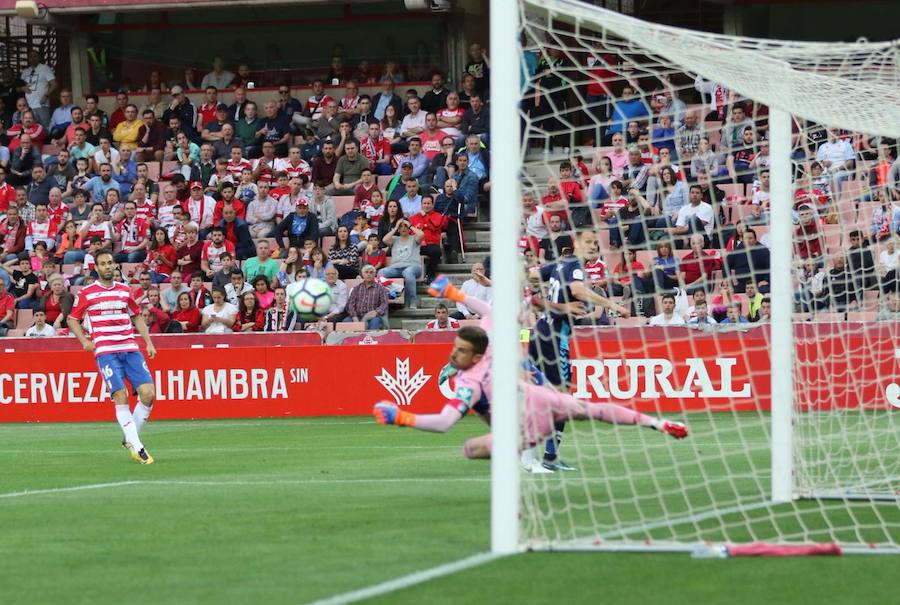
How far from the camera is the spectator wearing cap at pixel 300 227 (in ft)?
84.0

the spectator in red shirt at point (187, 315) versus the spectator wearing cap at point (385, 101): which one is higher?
the spectator wearing cap at point (385, 101)

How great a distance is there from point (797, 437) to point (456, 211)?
47.5ft

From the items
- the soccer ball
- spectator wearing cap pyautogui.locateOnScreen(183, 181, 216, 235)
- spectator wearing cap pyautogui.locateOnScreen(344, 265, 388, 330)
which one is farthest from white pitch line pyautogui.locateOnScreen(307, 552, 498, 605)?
spectator wearing cap pyautogui.locateOnScreen(183, 181, 216, 235)

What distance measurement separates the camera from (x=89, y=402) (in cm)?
2288

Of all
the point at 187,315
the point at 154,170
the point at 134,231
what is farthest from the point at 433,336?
the point at 154,170

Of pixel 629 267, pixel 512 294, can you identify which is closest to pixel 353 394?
pixel 629 267

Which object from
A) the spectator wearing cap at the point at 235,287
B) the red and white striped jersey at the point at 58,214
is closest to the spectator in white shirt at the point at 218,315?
the spectator wearing cap at the point at 235,287

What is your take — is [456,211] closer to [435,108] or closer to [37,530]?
[435,108]

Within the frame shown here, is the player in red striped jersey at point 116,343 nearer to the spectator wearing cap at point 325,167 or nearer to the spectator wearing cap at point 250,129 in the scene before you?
the spectator wearing cap at point 325,167

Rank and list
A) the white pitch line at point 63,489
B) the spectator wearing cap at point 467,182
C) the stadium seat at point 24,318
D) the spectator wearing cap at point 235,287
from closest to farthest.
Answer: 1. the white pitch line at point 63,489
2. the spectator wearing cap at point 235,287
3. the spectator wearing cap at point 467,182
4. the stadium seat at point 24,318

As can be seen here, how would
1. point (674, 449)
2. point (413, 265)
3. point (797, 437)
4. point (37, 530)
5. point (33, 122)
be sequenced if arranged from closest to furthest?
point (37, 530), point (797, 437), point (674, 449), point (413, 265), point (33, 122)

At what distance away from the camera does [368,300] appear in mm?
23500

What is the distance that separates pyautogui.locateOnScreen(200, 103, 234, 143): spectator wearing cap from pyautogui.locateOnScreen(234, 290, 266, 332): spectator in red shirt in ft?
20.0

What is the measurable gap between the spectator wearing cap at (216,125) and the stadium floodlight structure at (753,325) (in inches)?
522
